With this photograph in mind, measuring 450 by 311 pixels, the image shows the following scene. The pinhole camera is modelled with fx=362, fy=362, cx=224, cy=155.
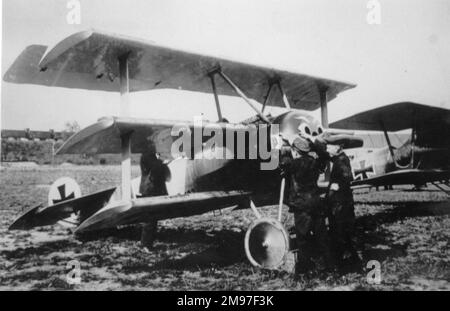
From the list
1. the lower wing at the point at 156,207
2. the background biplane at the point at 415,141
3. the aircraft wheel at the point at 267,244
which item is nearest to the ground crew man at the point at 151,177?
the lower wing at the point at 156,207

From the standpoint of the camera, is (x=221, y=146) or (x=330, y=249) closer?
(x=330, y=249)

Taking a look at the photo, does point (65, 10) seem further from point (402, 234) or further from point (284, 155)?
point (402, 234)

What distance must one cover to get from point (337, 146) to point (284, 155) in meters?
0.64

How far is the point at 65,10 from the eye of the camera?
14.4 ft

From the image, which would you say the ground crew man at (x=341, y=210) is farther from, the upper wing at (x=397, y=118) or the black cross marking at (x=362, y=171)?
the black cross marking at (x=362, y=171)

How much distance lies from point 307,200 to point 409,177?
4819 millimetres

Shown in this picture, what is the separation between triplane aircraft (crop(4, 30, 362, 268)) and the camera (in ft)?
12.7

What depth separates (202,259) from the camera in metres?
4.70

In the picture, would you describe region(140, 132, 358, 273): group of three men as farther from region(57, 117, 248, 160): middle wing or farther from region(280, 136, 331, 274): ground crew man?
region(57, 117, 248, 160): middle wing

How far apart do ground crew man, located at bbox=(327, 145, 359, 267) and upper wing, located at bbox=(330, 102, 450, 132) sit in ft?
12.0

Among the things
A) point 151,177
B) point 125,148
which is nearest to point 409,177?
point 151,177

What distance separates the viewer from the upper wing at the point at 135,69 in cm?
408

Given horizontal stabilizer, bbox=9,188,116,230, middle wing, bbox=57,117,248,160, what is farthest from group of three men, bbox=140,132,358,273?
horizontal stabilizer, bbox=9,188,116,230
